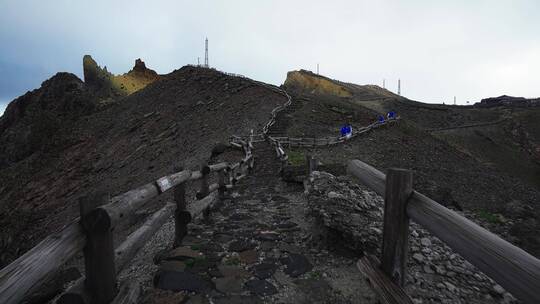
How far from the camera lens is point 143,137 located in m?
27.8

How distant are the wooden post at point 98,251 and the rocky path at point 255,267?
986mm

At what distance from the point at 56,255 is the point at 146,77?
7552 cm

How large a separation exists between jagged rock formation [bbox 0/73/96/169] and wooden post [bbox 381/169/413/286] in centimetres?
3771

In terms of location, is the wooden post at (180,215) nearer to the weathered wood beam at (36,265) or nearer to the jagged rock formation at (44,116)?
the weathered wood beam at (36,265)

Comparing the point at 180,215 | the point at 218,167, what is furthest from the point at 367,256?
the point at 218,167

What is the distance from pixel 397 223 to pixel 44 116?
44.4 m

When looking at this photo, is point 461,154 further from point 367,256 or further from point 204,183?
point 367,256

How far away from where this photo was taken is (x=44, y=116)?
36.9 m

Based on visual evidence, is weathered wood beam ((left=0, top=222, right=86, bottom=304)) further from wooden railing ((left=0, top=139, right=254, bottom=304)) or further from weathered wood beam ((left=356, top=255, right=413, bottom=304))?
weathered wood beam ((left=356, top=255, right=413, bottom=304))

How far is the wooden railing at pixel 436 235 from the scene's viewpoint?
163 centimetres

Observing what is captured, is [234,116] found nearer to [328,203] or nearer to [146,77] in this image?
[328,203]

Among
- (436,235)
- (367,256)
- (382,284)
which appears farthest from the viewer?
(367,256)

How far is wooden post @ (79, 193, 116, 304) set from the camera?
2463 mm

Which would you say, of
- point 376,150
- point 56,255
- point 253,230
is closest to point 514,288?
point 56,255
